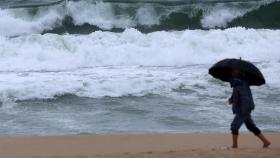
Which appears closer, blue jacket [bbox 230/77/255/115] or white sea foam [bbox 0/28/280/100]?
blue jacket [bbox 230/77/255/115]

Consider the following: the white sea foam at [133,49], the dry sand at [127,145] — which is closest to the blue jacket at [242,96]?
the dry sand at [127,145]

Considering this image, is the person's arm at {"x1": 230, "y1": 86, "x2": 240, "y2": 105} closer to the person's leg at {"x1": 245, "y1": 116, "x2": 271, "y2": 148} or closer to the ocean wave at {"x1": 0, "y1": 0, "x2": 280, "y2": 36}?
the person's leg at {"x1": 245, "y1": 116, "x2": 271, "y2": 148}

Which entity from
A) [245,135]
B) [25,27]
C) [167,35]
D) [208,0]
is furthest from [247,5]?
[245,135]

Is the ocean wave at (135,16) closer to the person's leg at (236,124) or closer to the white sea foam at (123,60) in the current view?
the white sea foam at (123,60)

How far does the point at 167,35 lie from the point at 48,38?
344cm

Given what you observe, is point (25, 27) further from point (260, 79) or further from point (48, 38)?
point (260, 79)

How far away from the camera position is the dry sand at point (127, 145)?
27.3 ft

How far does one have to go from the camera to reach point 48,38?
61.7ft

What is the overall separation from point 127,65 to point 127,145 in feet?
25.3

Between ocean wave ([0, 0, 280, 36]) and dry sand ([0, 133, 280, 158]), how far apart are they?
1347 centimetres

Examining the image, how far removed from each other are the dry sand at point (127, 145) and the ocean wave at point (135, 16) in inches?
530

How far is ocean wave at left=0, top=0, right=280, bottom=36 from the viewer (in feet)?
76.8

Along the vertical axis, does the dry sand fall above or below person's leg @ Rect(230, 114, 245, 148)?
below

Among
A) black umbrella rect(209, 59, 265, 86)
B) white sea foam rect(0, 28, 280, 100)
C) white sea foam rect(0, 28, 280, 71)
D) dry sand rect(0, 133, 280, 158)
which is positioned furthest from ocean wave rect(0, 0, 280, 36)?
black umbrella rect(209, 59, 265, 86)
